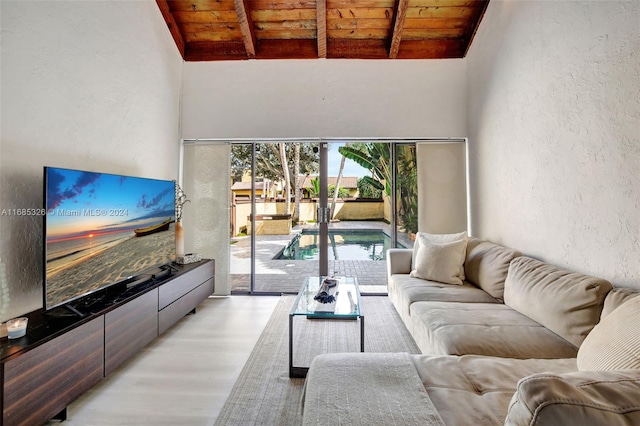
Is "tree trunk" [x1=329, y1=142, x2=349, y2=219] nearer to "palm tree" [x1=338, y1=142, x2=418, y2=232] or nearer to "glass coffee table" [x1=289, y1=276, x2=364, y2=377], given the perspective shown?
"palm tree" [x1=338, y1=142, x2=418, y2=232]

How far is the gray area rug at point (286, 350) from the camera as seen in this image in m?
1.76

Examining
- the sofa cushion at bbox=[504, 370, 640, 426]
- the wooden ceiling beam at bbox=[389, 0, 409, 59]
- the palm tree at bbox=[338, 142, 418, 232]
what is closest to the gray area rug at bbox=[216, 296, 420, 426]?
the palm tree at bbox=[338, 142, 418, 232]

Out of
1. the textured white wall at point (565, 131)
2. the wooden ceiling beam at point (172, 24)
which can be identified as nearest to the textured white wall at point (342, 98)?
the wooden ceiling beam at point (172, 24)

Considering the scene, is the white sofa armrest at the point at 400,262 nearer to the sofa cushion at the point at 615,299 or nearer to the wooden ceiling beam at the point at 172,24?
the sofa cushion at the point at 615,299

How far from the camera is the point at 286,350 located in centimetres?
249

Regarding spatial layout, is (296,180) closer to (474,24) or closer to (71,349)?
(474,24)

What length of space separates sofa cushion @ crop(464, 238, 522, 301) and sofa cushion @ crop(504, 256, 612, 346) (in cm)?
19

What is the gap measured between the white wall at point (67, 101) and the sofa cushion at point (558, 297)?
3194 millimetres

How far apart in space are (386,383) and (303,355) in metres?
1.33

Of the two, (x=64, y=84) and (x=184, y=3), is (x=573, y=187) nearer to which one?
(x=64, y=84)

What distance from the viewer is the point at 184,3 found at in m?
3.44

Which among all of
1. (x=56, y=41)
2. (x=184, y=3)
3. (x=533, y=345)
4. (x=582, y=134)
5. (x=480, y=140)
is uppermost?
(x=184, y=3)

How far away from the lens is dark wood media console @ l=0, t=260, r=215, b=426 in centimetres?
140

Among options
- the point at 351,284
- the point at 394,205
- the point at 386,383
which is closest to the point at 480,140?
the point at 394,205
